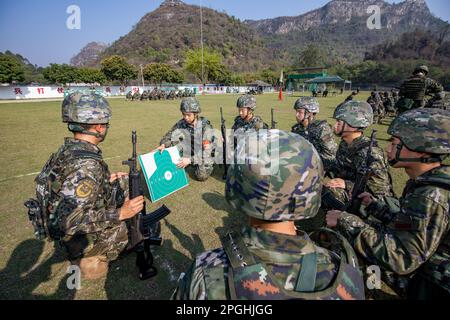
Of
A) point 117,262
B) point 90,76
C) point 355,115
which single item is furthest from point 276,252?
point 90,76

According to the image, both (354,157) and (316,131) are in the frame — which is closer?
(354,157)

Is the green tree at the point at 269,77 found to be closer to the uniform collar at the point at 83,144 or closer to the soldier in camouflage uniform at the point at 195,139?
the soldier in camouflage uniform at the point at 195,139

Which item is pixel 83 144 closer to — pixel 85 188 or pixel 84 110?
pixel 84 110

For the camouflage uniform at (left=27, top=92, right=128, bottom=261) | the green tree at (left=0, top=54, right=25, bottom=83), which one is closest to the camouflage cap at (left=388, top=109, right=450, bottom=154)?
the camouflage uniform at (left=27, top=92, right=128, bottom=261)

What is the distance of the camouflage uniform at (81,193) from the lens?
252 cm

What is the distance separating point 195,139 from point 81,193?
4.40 meters

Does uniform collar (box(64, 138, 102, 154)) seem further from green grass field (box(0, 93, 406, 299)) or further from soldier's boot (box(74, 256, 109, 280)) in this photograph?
green grass field (box(0, 93, 406, 299))

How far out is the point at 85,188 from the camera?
2547 millimetres

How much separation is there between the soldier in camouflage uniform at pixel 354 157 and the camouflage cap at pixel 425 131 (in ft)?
4.00

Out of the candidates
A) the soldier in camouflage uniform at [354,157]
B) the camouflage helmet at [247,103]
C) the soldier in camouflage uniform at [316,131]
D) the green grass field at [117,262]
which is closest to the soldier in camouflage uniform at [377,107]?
the green grass field at [117,262]
